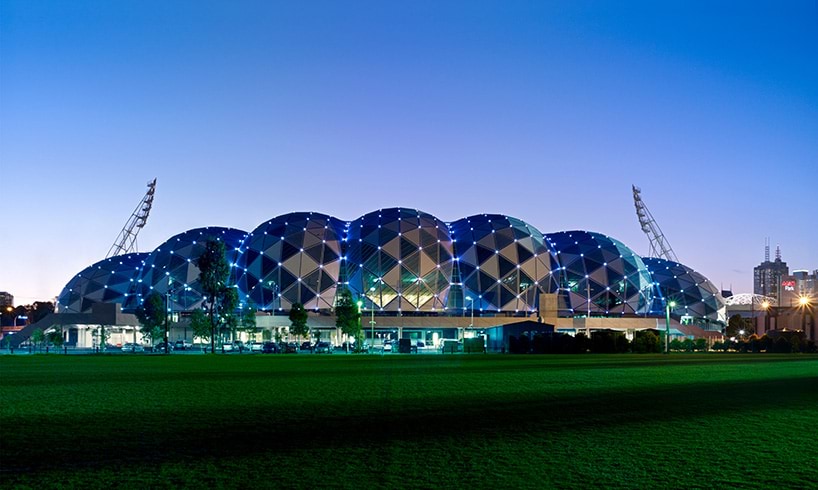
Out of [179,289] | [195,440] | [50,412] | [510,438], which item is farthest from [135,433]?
[179,289]

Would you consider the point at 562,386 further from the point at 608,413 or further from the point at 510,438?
the point at 510,438

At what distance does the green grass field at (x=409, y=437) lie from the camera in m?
9.05

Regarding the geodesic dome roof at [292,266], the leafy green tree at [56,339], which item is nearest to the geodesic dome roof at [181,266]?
the geodesic dome roof at [292,266]

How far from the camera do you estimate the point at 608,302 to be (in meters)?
106

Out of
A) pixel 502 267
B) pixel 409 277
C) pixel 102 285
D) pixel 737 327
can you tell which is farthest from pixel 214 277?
pixel 737 327

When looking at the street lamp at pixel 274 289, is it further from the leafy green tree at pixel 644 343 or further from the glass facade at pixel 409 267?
the leafy green tree at pixel 644 343

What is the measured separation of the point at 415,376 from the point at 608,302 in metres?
81.6

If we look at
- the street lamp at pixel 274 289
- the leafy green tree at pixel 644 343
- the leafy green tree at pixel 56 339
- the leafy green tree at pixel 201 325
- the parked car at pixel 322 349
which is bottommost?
the parked car at pixel 322 349

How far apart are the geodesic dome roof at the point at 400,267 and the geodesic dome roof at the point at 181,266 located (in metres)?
18.0

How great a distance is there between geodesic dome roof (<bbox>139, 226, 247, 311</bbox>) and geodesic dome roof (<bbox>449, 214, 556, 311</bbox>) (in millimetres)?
29856

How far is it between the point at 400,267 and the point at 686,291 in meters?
53.7

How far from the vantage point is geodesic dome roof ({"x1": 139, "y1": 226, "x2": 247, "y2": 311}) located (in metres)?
103

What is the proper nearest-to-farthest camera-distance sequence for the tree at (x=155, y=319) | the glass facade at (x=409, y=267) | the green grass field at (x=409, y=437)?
the green grass field at (x=409, y=437) < the tree at (x=155, y=319) < the glass facade at (x=409, y=267)

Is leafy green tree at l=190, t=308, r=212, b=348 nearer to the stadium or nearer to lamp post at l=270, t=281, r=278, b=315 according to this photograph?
the stadium
